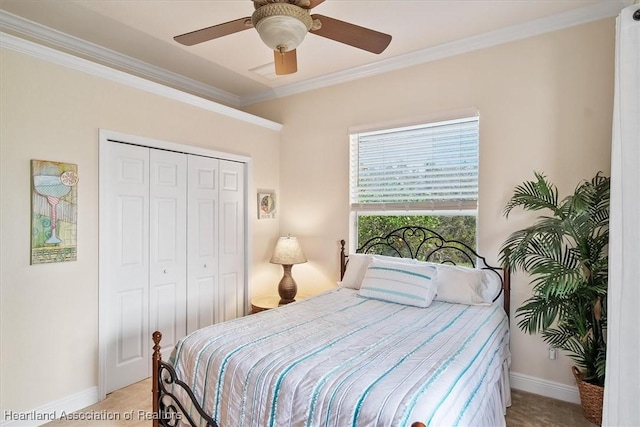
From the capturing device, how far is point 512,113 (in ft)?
9.35

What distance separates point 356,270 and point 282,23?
219cm

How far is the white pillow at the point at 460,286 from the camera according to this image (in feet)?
8.94

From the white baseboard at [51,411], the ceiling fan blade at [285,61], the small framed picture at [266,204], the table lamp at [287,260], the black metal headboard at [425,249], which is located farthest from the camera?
the small framed picture at [266,204]

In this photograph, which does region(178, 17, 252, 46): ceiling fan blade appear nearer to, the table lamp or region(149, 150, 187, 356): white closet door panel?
region(149, 150, 187, 356): white closet door panel

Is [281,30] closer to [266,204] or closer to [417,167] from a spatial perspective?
[417,167]

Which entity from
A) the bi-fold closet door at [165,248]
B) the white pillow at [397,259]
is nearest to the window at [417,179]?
the white pillow at [397,259]

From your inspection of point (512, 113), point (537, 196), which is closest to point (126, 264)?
point (537, 196)

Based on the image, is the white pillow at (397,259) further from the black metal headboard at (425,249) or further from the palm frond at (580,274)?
the palm frond at (580,274)

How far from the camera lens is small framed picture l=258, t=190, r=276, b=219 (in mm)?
4023

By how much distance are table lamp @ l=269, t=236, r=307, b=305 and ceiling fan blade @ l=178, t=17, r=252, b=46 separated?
2.17m

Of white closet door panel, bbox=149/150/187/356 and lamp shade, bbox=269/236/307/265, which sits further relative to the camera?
lamp shade, bbox=269/236/307/265

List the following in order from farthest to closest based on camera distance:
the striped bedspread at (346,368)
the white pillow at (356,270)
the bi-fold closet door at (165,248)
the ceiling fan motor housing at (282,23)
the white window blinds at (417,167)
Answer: the white pillow at (356,270)
the white window blinds at (417,167)
the bi-fold closet door at (165,248)
the ceiling fan motor housing at (282,23)
the striped bedspread at (346,368)

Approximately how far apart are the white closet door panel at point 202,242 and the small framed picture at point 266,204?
1.79ft

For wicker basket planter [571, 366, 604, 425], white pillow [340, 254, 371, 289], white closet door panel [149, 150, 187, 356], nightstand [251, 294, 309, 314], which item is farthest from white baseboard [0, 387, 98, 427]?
wicker basket planter [571, 366, 604, 425]
